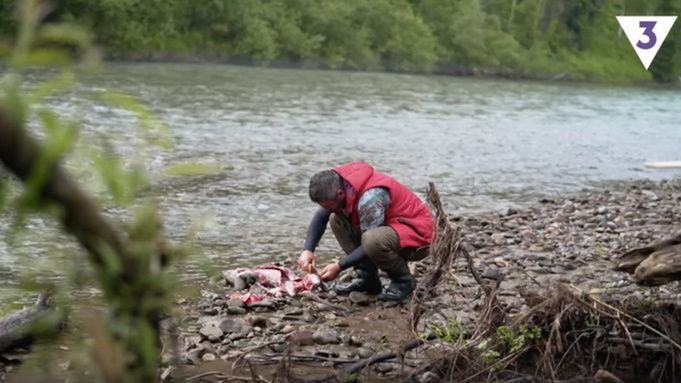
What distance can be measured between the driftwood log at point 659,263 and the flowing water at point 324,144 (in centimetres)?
211

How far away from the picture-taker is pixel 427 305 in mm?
4965

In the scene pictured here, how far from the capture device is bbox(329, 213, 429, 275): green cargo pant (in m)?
6.36

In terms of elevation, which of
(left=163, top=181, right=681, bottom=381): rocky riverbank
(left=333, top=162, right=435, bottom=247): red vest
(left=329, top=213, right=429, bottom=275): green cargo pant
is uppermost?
(left=333, top=162, right=435, bottom=247): red vest

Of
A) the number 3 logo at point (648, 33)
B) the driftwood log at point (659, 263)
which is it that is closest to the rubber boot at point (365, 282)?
the driftwood log at point (659, 263)

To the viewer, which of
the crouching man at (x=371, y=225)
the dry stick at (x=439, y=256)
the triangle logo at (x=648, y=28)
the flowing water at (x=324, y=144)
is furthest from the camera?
the triangle logo at (x=648, y=28)

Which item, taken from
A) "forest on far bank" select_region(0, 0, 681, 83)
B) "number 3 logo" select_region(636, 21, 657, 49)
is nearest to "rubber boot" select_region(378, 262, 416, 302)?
"number 3 logo" select_region(636, 21, 657, 49)

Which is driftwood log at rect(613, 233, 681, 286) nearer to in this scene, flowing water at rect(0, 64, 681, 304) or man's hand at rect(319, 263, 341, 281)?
flowing water at rect(0, 64, 681, 304)

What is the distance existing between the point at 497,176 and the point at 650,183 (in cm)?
289

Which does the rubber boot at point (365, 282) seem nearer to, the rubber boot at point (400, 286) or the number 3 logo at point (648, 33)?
the rubber boot at point (400, 286)

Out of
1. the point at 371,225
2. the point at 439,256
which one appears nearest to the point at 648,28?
the point at 371,225

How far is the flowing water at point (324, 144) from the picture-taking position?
31.7ft

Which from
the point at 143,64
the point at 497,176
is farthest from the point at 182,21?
the point at 497,176

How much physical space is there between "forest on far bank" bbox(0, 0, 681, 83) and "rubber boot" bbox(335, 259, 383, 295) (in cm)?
3223

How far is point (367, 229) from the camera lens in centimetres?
641
